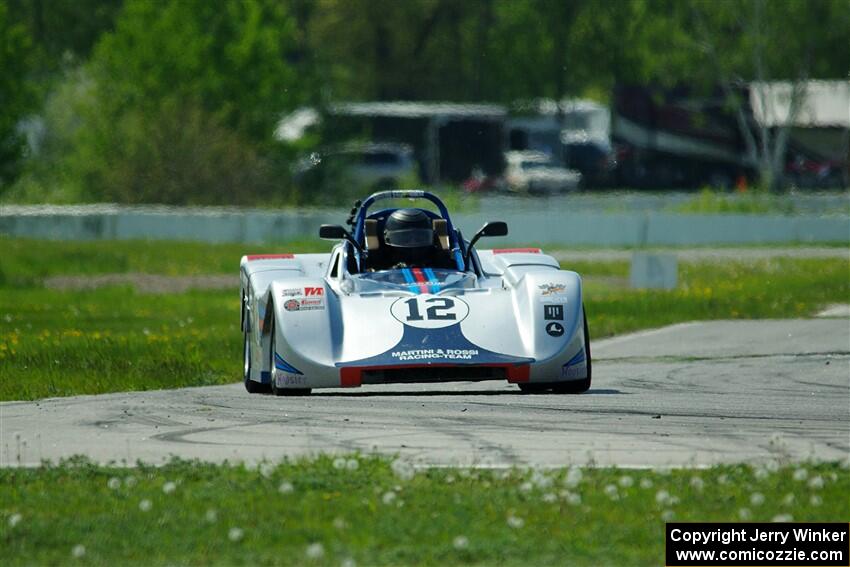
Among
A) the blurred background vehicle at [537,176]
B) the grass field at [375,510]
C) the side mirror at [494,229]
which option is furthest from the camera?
the blurred background vehicle at [537,176]

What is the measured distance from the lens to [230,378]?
1473 cm

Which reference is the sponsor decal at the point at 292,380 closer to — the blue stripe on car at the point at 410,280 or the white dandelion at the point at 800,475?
the blue stripe on car at the point at 410,280

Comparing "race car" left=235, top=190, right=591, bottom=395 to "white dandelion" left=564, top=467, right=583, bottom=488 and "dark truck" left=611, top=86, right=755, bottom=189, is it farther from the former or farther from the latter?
"dark truck" left=611, top=86, right=755, bottom=189

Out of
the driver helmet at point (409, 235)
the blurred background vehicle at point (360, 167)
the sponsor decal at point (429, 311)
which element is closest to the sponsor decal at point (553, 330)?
the sponsor decal at point (429, 311)

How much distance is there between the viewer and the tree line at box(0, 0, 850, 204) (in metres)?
42.9

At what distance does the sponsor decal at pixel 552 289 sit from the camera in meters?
12.6

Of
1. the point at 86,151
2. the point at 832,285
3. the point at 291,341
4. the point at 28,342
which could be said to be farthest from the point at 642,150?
the point at 291,341

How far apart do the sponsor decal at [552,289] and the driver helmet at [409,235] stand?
151cm

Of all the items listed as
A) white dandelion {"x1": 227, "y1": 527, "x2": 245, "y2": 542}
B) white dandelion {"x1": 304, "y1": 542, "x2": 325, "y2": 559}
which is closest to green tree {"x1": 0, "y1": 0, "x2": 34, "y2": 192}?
white dandelion {"x1": 227, "y1": 527, "x2": 245, "y2": 542}

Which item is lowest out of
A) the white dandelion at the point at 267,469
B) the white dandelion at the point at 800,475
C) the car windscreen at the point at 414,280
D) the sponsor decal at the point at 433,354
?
the sponsor decal at the point at 433,354

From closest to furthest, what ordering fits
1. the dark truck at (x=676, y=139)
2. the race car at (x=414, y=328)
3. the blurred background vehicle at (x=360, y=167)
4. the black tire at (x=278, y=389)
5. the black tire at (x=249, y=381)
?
1. the race car at (x=414, y=328)
2. the black tire at (x=278, y=389)
3. the black tire at (x=249, y=381)
4. the blurred background vehicle at (x=360, y=167)
5. the dark truck at (x=676, y=139)

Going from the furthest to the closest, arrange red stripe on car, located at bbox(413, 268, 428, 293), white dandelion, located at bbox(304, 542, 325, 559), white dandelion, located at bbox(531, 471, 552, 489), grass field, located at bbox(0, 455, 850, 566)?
red stripe on car, located at bbox(413, 268, 428, 293), white dandelion, located at bbox(531, 471, 552, 489), grass field, located at bbox(0, 455, 850, 566), white dandelion, located at bbox(304, 542, 325, 559)

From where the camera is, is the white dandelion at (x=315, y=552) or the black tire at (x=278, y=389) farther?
the black tire at (x=278, y=389)

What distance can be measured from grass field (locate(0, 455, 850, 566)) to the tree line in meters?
31.3
